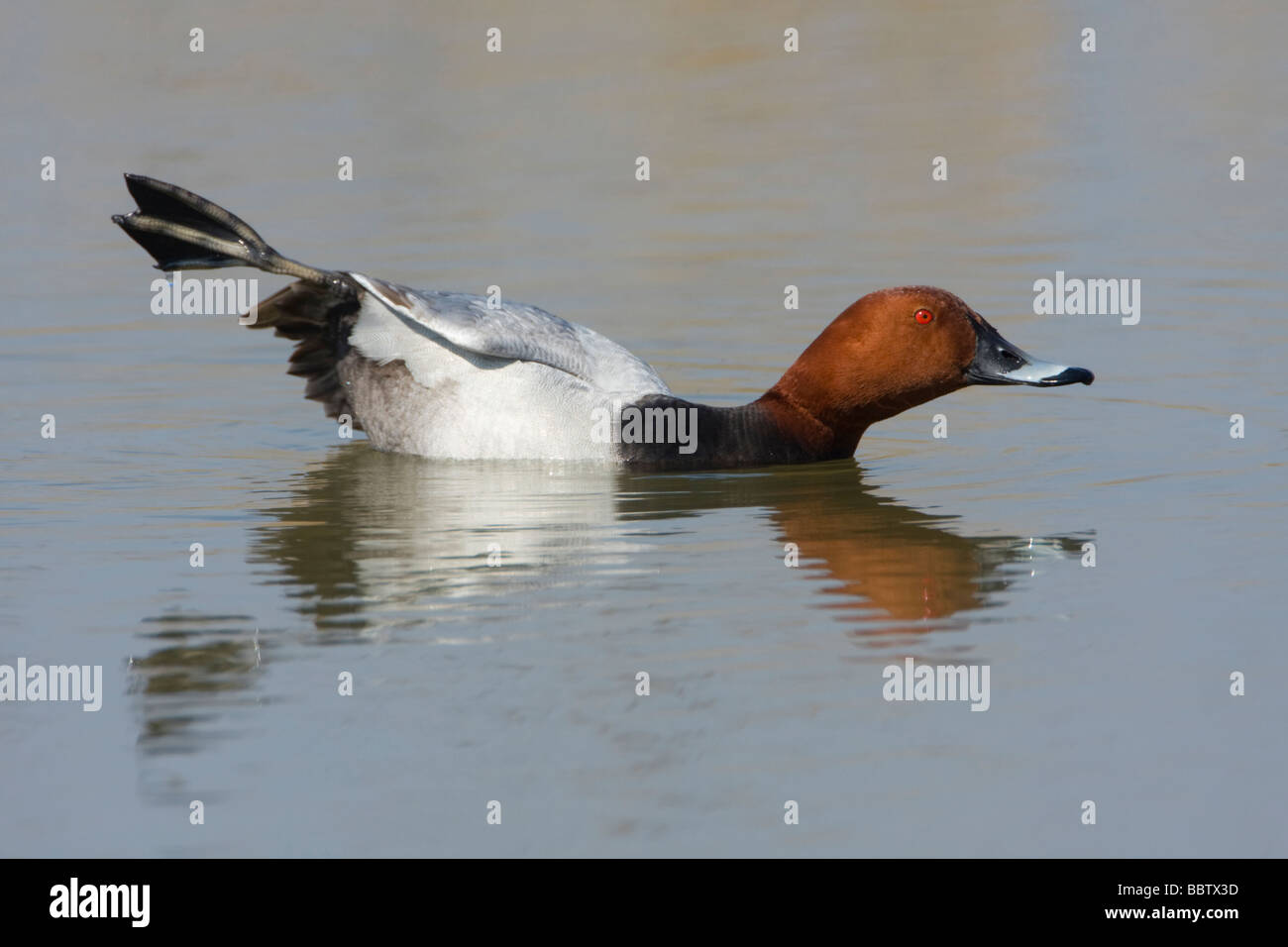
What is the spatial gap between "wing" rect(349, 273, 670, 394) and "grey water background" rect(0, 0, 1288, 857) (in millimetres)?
588

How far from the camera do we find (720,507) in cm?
1007

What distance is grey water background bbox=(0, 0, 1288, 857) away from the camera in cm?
650

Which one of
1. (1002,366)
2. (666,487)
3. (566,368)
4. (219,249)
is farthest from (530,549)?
(1002,366)

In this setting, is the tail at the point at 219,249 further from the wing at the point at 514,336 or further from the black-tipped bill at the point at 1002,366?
the black-tipped bill at the point at 1002,366

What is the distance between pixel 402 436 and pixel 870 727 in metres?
4.96

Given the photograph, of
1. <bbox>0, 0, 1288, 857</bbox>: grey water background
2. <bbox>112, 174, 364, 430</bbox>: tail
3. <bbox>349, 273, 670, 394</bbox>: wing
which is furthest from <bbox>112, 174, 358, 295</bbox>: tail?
<bbox>0, 0, 1288, 857</bbox>: grey water background

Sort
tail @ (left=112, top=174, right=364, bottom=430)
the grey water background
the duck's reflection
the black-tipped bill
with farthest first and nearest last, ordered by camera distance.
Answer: tail @ (left=112, top=174, right=364, bottom=430)
the black-tipped bill
the duck's reflection
the grey water background

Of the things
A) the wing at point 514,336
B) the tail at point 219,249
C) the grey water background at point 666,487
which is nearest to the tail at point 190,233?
the tail at point 219,249

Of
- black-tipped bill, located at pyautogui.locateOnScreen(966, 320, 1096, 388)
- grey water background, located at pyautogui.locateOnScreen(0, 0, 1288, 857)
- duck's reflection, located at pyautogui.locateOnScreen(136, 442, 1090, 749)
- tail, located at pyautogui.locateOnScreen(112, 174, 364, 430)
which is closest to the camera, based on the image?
→ grey water background, located at pyautogui.locateOnScreen(0, 0, 1288, 857)

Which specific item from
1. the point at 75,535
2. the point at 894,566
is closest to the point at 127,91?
the point at 75,535

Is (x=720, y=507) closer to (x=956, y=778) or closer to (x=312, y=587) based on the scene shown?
(x=312, y=587)

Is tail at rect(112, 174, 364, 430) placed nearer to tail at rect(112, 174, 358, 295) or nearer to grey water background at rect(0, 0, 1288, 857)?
tail at rect(112, 174, 358, 295)

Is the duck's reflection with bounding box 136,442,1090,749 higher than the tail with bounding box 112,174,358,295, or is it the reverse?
the tail with bounding box 112,174,358,295

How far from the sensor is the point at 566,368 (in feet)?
35.4
